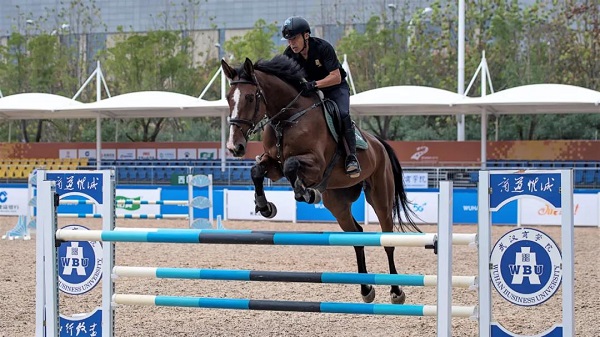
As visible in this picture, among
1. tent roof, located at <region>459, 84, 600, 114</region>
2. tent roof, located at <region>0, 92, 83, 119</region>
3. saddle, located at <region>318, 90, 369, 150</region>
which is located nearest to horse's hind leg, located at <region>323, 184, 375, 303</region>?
saddle, located at <region>318, 90, 369, 150</region>

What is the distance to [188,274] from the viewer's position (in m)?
5.17

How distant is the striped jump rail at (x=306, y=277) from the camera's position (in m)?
4.73

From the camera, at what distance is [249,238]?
4926 millimetres

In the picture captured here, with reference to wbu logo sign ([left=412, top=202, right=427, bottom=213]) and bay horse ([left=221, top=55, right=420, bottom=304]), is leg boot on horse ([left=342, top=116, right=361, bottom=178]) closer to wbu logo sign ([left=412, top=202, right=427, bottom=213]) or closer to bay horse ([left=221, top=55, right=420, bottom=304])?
bay horse ([left=221, top=55, right=420, bottom=304])

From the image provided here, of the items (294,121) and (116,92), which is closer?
(294,121)

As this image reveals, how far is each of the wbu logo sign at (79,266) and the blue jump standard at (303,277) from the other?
19.5 inches

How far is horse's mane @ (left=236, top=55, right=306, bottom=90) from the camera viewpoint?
260 inches

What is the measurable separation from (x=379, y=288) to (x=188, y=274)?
166 inches

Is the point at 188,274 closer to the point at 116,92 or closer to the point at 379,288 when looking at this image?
the point at 379,288

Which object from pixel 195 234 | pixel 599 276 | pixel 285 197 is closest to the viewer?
pixel 195 234

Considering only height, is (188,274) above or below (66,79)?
below

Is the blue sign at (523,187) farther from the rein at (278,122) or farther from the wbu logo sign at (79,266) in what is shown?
the wbu logo sign at (79,266)

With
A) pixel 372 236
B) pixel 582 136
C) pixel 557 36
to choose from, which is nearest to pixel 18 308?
pixel 372 236

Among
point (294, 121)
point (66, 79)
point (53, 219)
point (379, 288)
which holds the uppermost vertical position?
point (66, 79)
